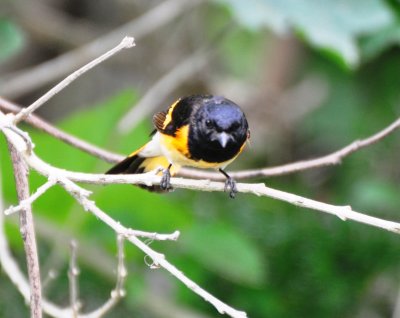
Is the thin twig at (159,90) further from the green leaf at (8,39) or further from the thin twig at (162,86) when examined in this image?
the green leaf at (8,39)

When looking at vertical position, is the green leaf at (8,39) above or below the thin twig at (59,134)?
above

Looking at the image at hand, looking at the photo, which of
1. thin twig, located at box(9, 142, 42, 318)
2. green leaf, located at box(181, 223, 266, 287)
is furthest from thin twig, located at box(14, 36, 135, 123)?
green leaf, located at box(181, 223, 266, 287)

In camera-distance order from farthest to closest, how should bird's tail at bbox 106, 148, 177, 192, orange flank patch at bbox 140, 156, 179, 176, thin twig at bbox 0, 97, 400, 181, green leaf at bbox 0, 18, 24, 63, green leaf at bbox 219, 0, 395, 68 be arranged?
green leaf at bbox 219, 0, 395, 68 < green leaf at bbox 0, 18, 24, 63 < orange flank patch at bbox 140, 156, 179, 176 < bird's tail at bbox 106, 148, 177, 192 < thin twig at bbox 0, 97, 400, 181

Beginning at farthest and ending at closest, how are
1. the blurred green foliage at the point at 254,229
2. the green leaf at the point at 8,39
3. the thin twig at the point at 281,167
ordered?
the blurred green foliage at the point at 254,229
the green leaf at the point at 8,39
the thin twig at the point at 281,167

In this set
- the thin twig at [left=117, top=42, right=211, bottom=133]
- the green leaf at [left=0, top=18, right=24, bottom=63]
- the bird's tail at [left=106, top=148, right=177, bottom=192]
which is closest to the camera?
the bird's tail at [left=106, top=148, right=177, bottom=192]

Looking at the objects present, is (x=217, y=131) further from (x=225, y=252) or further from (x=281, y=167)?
(x=225, y=252)

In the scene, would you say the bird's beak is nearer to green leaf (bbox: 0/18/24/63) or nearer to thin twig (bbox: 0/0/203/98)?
green leaf (bbox: 0/18/24/63)

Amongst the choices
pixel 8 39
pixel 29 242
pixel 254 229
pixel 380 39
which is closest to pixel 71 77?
pixel 29 242

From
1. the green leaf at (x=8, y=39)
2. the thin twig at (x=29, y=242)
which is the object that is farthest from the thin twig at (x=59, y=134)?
the green leaf at (x=8, y=39)
